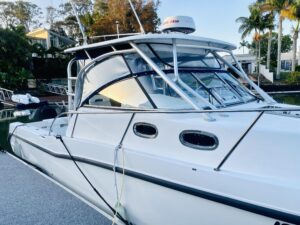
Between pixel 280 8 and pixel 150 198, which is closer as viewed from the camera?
pixel 150 198

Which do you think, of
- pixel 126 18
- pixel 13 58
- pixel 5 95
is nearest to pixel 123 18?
pixel 126 18

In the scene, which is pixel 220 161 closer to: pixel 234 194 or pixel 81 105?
pixel 234 194

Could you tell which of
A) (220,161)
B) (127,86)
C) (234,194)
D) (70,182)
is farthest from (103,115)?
→ (234,194)

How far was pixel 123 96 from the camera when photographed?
3.38 metres

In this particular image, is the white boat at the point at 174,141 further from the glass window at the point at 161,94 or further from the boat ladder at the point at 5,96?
the boat ladder at the point at 5,96

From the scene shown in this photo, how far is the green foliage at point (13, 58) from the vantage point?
72.0ft

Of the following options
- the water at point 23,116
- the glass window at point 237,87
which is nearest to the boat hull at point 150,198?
the glass window at point 237,87

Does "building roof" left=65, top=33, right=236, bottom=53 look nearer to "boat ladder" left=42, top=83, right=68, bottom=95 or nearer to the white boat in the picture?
the white boat

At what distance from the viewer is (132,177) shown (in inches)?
115

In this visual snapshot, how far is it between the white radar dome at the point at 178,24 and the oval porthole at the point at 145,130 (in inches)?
64.9

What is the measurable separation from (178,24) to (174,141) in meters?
1.92

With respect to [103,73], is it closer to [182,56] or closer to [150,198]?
[182,56]

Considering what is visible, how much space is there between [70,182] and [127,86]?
4.95 feet

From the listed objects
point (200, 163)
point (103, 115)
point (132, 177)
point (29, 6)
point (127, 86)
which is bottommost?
point (132, 177)
